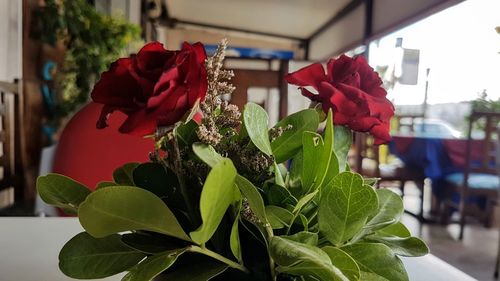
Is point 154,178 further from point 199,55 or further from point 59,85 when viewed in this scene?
point 59,85

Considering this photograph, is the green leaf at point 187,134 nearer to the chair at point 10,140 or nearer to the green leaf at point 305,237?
the green leaf at point 305,237

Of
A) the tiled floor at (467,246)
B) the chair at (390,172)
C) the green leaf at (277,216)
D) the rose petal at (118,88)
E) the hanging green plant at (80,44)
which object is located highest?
the hanging green plant at (80,44)

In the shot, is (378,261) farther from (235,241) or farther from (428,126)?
(428,126)

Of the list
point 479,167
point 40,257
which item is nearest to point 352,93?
point 40,257

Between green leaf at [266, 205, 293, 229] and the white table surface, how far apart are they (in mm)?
316

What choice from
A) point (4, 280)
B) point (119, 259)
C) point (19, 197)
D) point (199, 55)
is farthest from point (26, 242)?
point (19, 197)

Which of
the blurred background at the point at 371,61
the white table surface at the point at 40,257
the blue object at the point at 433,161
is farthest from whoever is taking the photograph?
the blue object at the point at 433,161

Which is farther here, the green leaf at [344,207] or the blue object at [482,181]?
the blue object at [482,181]

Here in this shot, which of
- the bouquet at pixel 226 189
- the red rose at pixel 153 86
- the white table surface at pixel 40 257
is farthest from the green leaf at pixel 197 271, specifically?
the white table surface at pixel 40 257

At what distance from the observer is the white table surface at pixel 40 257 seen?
1.69 feet

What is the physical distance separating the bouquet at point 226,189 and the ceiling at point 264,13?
6651mm

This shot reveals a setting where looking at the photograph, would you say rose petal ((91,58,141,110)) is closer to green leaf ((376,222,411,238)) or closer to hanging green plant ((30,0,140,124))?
green leaf ((376,222,411,238))

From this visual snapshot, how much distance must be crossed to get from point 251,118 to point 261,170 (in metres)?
0.04

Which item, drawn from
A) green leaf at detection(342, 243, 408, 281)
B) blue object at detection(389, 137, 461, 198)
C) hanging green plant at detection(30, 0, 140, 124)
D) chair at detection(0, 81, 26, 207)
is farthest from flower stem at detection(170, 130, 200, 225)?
blue object at detection(389, 137, 461, 198)
